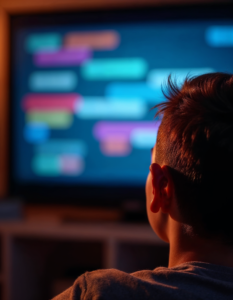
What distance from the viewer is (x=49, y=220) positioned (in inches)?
72.6

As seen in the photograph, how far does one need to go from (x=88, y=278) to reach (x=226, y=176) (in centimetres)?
26

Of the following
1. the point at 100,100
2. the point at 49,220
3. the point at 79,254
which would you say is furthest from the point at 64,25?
the point at 79,254

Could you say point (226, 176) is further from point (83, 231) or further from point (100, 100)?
point (100, 100)
